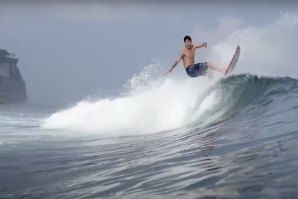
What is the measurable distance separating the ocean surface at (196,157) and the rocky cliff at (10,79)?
114403 millimetres

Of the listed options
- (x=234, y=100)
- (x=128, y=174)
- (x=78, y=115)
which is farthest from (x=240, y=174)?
(x=78, y=115)

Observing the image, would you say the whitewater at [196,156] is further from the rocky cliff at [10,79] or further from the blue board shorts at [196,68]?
the rocky cliff at [10,79]

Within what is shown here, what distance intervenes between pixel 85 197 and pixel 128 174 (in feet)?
3.37

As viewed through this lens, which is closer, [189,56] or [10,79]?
[189,56]

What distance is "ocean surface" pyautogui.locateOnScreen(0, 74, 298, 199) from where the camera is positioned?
13.8ft

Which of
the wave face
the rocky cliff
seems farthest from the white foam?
the rocky cliff

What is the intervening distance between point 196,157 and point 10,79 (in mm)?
129805

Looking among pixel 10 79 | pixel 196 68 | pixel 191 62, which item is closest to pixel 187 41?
pixel 191 62

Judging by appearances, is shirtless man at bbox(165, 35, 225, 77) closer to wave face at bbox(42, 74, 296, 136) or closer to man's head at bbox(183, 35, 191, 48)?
man's head at bbox(183, 35, 191, 48)

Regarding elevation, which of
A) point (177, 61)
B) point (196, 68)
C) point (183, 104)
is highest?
point (177, 61)

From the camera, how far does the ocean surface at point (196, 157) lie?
4215 millimetres

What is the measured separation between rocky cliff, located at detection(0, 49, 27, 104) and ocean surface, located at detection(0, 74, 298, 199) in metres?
114

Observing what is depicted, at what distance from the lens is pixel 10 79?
126625 mm

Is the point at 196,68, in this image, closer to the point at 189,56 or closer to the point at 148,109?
the point at 189,56
